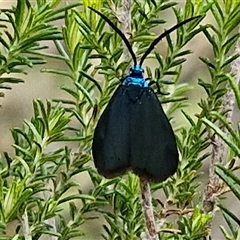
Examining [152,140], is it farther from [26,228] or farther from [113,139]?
[26,228]

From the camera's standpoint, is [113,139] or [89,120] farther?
[89,120]

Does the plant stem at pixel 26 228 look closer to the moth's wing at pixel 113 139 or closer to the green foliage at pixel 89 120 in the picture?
the green foliage at pixel 89 120

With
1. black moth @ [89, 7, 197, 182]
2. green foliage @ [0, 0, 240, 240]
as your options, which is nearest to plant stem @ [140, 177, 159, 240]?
black moth @ [89, 7, 197, 182]

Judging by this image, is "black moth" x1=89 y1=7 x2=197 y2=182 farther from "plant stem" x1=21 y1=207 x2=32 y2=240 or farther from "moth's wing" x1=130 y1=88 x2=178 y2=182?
"plant stem" x1=21 y1=207 x2=32 y2=240

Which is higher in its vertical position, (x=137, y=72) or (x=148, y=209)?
(x=137, y=72)

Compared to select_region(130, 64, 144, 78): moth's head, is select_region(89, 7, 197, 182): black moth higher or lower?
lower

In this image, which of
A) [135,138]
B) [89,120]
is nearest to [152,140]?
[135,138]

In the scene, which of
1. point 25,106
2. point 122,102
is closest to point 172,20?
point 25,106

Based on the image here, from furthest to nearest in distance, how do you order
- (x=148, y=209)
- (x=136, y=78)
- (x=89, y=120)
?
(x=89, y=120) < (x=136, y=78) < (x=148, y=209)
